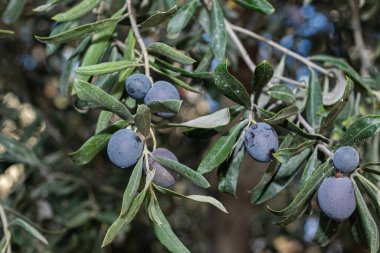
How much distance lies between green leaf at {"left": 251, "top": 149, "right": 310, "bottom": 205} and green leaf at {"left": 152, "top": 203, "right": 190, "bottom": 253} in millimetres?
213

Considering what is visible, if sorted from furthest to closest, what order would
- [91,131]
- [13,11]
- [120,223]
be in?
1. [91,131]
2. [13,11]
3. [120,223]

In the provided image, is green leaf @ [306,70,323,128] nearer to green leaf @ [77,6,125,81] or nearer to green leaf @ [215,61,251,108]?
green leaf @ [215,61,251,108]

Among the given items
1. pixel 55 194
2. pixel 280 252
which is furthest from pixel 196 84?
pixel 280 252

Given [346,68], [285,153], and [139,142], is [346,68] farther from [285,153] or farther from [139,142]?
[139,142]

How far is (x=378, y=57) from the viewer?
63.1 inches

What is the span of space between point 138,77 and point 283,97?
0.27m

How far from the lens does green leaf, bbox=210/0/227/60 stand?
0.99 metres

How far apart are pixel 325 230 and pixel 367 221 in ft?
0.55

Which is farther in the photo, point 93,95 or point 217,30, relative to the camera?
point 217,30

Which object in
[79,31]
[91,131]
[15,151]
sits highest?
[79,31]

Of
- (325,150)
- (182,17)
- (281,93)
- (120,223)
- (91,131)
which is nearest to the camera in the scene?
(120,223)

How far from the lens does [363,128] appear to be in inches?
29.2

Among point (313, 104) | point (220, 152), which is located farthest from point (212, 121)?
point (313, 104)

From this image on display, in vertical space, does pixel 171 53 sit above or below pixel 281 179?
above
